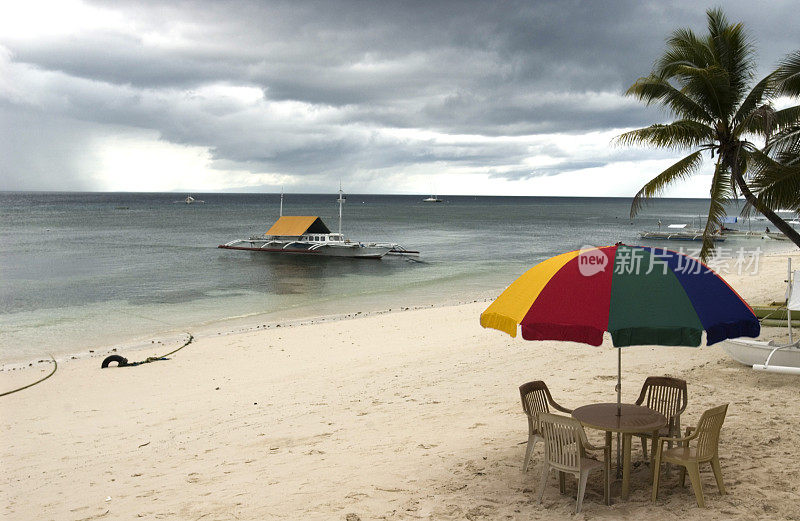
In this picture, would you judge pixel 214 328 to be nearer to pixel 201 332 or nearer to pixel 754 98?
pixel 201 332

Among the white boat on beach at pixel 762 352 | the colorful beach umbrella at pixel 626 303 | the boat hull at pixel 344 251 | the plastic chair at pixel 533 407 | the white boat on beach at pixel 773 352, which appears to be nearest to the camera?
the colorful beach umbrella at pixel 626 303

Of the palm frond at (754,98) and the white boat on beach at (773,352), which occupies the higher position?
the palm frond at (754,98)

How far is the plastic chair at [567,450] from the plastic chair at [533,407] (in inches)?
13.0

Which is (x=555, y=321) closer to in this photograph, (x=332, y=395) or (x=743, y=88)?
(x=332, y=395)

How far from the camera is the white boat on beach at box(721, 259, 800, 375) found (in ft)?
29.7

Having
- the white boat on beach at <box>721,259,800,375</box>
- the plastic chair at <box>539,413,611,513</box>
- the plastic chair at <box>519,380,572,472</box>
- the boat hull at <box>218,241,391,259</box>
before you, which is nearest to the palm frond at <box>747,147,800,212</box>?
the white boat on beach at <box>721,259,800,375</box>

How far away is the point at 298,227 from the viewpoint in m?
45.2

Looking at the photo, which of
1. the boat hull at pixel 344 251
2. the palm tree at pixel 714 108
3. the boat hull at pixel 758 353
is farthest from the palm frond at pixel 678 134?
the boat hull at pixel 344 251

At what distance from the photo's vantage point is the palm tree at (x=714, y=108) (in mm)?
13086

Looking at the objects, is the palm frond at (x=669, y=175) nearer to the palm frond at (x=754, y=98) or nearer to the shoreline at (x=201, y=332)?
the palm frond at (x=754, y=98)

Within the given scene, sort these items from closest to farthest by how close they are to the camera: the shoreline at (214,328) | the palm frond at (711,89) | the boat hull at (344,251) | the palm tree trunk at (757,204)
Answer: the palm tree trunk at (757,204), the palm frond at (711,89), the shoreline at (214,328), the boat hull at (344,251)

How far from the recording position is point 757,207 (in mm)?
11570

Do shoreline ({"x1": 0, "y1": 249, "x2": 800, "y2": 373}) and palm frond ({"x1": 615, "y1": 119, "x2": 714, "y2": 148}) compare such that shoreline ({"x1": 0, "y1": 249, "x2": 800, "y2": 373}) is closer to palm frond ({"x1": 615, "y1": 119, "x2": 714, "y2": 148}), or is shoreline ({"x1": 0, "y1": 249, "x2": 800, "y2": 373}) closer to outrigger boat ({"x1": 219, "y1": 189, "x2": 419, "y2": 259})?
palm frond ({"x1": 615, "y1": 119, "x2": 714, "y2": 148})

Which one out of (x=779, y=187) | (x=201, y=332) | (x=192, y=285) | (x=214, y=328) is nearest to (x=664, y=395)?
(x=779, y=187)
